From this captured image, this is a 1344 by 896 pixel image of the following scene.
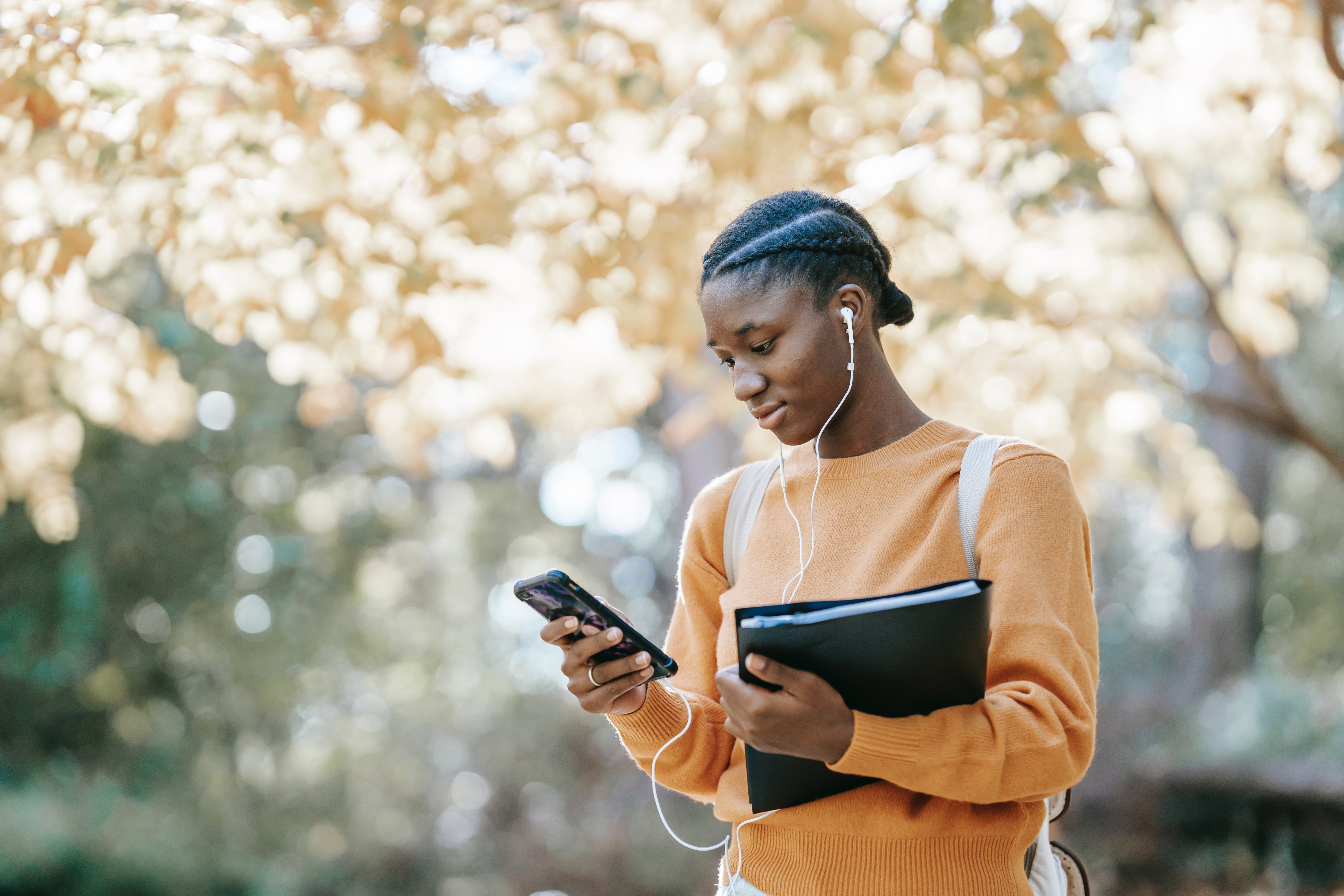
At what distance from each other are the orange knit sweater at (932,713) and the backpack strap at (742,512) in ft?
0.09

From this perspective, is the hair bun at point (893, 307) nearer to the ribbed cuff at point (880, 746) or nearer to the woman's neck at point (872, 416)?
the woman's neck at point (872, 416)

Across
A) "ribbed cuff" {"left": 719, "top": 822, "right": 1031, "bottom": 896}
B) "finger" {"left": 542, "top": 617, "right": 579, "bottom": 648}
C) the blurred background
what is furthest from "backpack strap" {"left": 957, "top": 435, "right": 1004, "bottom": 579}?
the blurred background

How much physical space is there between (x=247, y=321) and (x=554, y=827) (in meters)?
6.33

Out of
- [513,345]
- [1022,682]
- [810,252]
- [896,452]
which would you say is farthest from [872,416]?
[513,345]

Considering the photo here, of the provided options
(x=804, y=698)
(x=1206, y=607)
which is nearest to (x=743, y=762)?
A: (x=804, y=698)

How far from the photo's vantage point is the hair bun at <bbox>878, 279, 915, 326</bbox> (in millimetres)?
1812

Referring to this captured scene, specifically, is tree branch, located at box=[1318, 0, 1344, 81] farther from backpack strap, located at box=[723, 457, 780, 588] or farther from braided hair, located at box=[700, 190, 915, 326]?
backpack strap, located at box=[723, 457, 780, 588]

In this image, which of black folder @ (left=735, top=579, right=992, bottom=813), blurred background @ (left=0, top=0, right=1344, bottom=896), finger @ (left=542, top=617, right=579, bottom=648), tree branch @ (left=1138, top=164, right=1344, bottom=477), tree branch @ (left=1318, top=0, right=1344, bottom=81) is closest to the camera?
black folder @ (left=735, top=579, right=992, bottom=813)

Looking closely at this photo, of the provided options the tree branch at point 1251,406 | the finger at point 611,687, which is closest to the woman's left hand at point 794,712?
the finger at point 611,687

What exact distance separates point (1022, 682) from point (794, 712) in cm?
33

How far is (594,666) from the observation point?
66.6 inches

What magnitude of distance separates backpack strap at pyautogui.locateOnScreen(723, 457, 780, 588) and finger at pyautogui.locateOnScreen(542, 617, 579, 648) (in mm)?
335

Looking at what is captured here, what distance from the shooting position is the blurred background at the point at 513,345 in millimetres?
3371

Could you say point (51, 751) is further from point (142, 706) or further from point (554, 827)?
point (554, 827)
